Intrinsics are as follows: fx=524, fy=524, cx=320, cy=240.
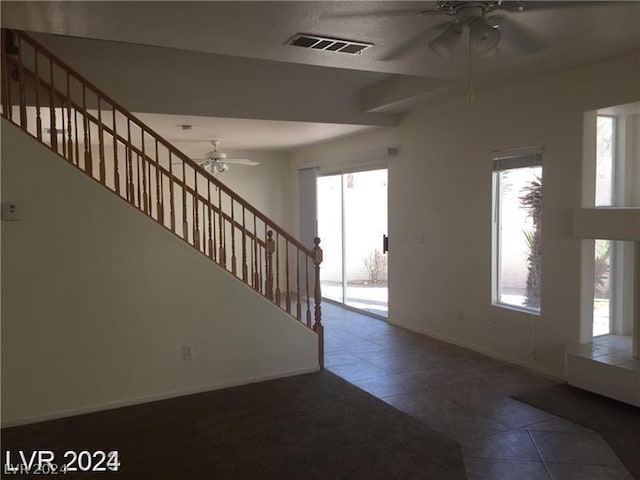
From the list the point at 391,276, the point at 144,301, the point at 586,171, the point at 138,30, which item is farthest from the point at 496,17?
the point at 391,276

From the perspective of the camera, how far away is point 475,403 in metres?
3.98

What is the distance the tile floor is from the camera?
10.0ft

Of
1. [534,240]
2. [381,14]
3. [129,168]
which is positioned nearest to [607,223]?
[534,240]

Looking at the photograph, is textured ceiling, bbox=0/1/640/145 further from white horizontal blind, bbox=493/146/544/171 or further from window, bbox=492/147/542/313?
window, bbox=492/147/542/313

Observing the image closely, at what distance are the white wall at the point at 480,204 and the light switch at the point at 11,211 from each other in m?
4.01

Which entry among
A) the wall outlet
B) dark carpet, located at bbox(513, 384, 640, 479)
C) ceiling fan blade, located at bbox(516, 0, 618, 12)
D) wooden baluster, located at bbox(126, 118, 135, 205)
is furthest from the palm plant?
wooden baluster, located at bbox(126, 118, 135, 205)

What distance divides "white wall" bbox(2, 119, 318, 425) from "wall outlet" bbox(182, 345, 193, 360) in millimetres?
28

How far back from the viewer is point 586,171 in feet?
13.9

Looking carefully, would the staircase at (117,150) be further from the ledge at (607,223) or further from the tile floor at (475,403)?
the ledge at (607,223)

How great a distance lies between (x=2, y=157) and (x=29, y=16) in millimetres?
1029

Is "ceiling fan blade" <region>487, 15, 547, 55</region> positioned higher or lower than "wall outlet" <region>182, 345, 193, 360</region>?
higher

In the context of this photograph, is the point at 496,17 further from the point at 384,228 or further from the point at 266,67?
the point at 384,228

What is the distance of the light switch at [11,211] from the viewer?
355 centimetres

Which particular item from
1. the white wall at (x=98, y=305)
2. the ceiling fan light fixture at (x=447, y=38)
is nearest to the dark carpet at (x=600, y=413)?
the white wall at (x=98, y=305)
